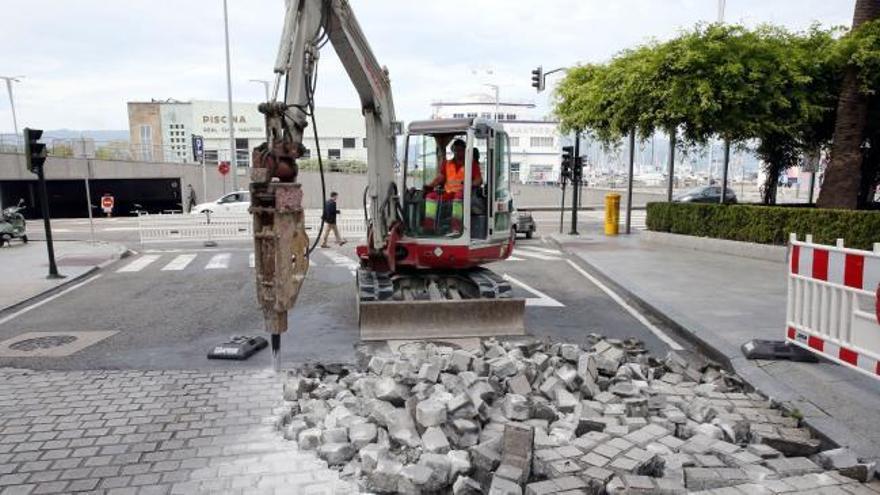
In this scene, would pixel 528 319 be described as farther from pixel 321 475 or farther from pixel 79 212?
pixel 79 212

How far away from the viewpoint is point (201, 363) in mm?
7168

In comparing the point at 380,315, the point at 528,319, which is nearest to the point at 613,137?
the point at 528,319

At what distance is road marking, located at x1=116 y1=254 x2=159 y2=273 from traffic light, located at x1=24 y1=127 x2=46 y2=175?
3.08 meters

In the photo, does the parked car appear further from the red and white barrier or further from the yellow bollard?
the red and white barrier

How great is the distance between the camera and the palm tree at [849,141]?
1484 cm

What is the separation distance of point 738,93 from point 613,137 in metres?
4.73

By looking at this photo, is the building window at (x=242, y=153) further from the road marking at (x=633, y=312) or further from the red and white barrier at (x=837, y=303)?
the red and white barrier at (x=837, y=303)

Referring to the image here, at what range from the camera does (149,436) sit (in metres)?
5.14

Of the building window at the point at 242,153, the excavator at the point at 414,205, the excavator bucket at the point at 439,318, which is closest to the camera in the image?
the excavator at the point at 414,205

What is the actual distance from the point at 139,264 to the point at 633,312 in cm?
1273

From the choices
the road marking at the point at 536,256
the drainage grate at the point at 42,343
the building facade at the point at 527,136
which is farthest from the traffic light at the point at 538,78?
the building facade at the point at 527,136

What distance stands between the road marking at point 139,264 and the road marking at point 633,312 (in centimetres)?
1095

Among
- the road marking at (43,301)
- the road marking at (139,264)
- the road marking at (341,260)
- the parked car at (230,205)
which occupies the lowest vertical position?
the road marking at (43,301)

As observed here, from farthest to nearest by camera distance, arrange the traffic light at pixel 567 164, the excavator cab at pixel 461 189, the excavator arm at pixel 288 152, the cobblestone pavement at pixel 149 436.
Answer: the traffic light at pixel 567 164
the excavator cab at pixel 461 189
the excavator arm at pixel 288 152
the cobblestone pavement at pixel 149 436
